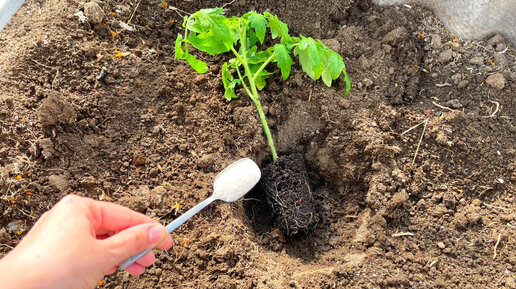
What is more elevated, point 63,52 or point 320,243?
point 63,52

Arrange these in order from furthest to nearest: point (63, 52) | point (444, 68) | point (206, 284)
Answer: point (444, 68), point (63, 52), point (206, 284)

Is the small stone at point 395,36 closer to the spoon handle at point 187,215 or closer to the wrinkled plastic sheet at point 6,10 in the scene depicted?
the spoon handle at point 187,215

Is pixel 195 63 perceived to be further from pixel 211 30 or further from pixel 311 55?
pixel 311 55

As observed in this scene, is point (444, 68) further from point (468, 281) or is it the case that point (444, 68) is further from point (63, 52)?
point (63, 52)

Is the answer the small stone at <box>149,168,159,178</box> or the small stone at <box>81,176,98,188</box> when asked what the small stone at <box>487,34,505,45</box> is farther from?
the small stone at <box>81,176,98,188</box>

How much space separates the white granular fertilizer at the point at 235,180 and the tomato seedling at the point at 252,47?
24cm

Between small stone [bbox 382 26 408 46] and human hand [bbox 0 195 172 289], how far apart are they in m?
1.72

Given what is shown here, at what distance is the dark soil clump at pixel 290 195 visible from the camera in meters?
2.17

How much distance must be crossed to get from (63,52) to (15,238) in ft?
3.18

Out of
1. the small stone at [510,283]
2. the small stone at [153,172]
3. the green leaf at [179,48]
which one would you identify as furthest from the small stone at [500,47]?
the small stone at [153,172]

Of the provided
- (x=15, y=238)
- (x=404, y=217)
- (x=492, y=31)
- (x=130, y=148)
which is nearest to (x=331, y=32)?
(x=492, y=31)

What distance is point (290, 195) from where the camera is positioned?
7.19 feet

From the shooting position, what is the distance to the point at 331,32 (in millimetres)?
2533

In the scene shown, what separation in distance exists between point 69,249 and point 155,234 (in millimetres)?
285
